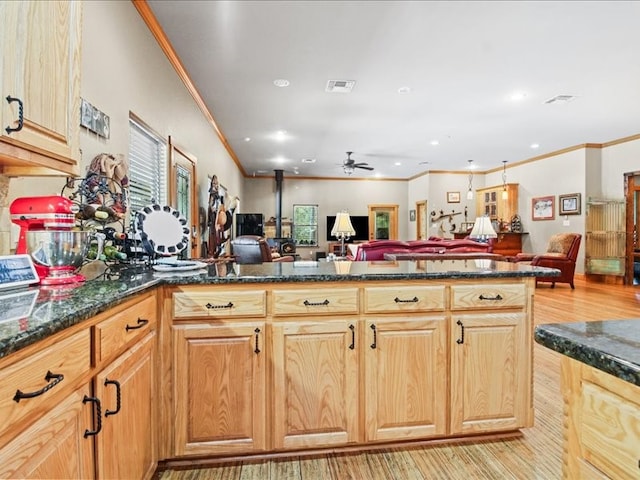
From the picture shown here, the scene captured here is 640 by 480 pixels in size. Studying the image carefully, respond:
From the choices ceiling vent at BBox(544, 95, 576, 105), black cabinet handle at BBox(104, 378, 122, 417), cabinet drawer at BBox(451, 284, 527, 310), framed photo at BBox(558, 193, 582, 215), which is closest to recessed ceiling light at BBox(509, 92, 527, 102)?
ceiling vent at BBox(544, 95, 576, 105)

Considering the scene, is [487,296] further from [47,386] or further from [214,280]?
[47,386]

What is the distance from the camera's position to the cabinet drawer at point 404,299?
187cm

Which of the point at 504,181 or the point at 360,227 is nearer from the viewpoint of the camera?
the point at 504,181

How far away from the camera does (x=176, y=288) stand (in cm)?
174

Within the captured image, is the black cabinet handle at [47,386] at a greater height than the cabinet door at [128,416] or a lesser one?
greater

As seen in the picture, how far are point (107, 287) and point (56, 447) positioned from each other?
0.58 m

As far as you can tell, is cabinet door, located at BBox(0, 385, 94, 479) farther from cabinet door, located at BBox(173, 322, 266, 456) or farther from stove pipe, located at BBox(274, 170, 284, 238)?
stove pipe, located at BBox(274, 170, 284, 238)

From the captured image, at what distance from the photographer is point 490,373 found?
1.97 metres

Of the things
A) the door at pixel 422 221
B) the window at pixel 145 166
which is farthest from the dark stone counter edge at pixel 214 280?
the door at pixel 422 221

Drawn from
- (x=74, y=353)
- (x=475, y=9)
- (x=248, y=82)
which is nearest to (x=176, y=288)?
(x=74, y=353)

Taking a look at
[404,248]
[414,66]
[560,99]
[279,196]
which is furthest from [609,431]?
[279,196]

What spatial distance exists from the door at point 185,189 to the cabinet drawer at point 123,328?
1.85 meters

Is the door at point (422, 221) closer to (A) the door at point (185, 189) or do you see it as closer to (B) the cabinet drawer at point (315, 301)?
(A) the door at point (185, 189)

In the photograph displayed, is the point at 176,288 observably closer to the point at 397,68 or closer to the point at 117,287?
the point at 117,287
